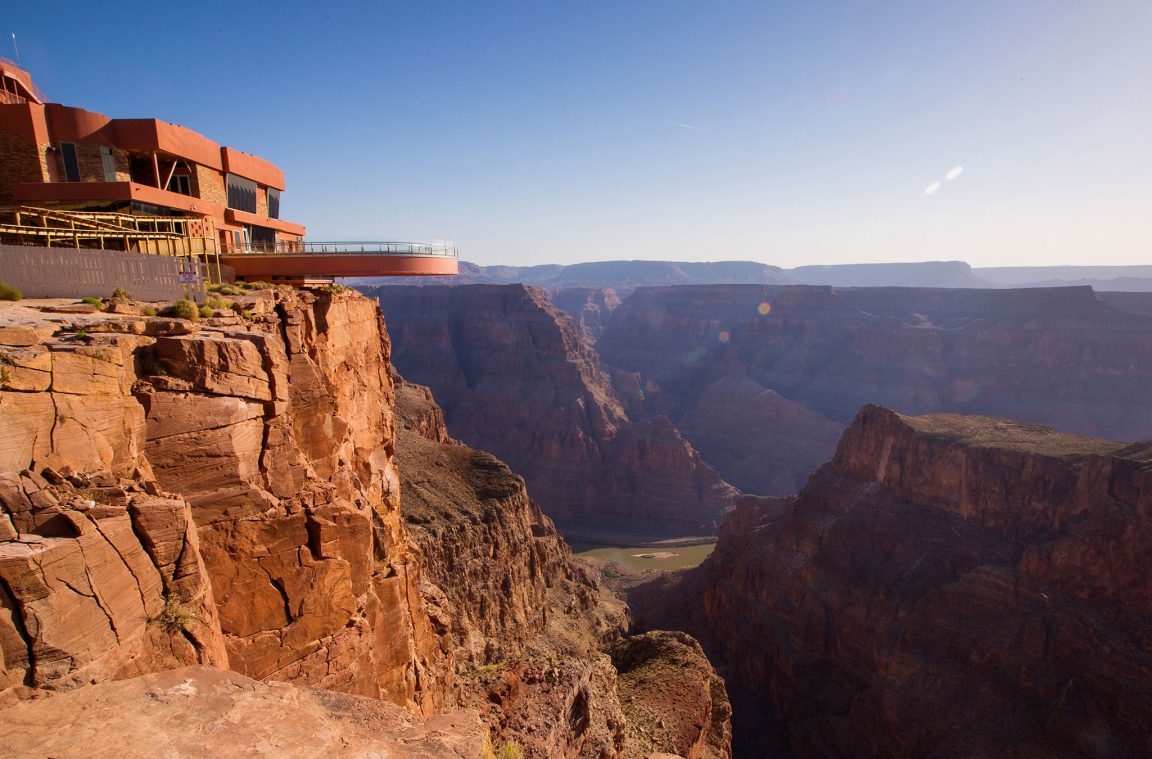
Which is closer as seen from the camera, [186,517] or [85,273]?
[186,517]

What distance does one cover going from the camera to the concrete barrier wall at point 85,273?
13.4m

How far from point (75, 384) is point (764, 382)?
146820 mm

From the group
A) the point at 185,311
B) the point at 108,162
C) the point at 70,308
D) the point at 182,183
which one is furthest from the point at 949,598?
the point at 108,162

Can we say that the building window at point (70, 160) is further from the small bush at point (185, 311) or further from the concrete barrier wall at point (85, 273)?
the small bush at point (185, 311)

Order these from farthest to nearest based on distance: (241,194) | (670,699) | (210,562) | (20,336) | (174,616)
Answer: (241,194)
(670,699)
(210,562)
(20,336)
(174,616)

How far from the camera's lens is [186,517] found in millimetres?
8594

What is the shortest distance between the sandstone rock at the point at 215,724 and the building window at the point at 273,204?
26790 mm

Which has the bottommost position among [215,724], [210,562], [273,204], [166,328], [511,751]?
[511,751]

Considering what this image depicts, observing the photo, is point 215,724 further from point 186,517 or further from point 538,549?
point 538,549

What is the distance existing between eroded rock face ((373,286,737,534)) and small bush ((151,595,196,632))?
302 feet

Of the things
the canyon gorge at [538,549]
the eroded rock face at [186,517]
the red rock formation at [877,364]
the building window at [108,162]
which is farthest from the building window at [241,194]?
the red rock formation at [877,364]

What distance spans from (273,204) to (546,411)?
8640 centimetres

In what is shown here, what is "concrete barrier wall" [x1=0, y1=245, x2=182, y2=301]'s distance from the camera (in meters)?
13.4

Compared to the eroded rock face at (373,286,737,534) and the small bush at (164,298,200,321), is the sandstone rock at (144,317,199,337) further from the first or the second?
the eroded rock face at (373,286,737,534)
